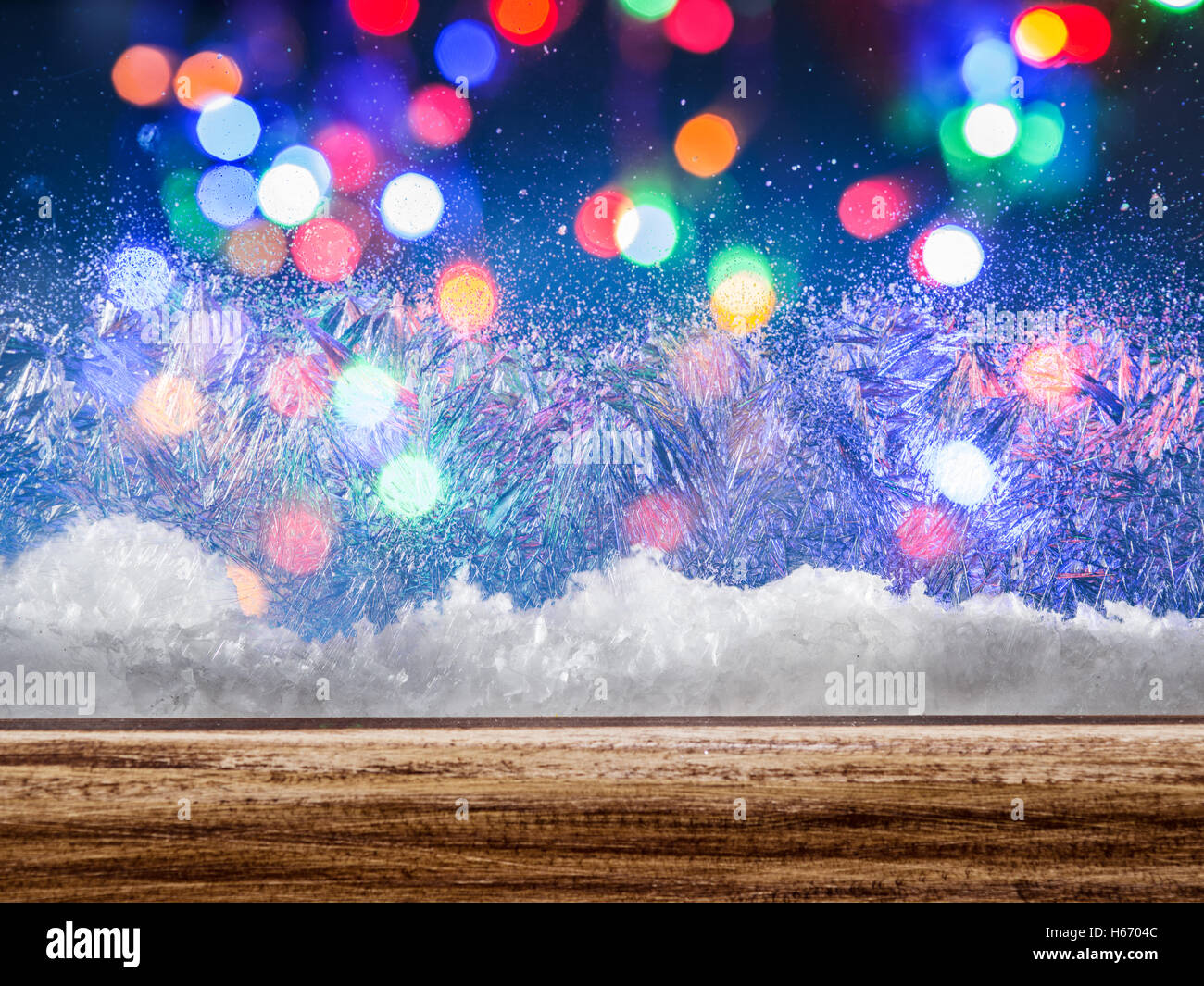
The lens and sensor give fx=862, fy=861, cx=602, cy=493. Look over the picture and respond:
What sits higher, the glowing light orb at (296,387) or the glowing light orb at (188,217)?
the glowing light orb at (188,217)

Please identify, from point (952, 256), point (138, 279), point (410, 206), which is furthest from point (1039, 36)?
point (138, 279)

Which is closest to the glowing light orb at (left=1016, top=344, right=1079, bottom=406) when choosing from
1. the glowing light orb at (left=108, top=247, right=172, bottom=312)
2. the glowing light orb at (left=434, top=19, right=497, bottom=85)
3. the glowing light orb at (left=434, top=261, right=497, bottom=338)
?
the glowing light orb at (left=434, top=261, right=497, bottom=338)

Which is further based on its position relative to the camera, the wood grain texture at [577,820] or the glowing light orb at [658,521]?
the glowing light orb at [658,521]

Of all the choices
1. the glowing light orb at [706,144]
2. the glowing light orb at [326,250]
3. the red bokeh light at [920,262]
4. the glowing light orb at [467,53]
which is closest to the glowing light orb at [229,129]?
the glowing light orb at [326,250]

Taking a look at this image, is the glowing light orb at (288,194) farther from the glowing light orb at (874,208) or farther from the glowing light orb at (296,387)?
the glowing light orb at (874,208)

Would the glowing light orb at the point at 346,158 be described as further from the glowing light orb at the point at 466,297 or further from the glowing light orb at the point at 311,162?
the glowing light orb at the point at 466,297

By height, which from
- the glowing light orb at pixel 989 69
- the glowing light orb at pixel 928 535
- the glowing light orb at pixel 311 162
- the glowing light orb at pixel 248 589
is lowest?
the glowing light orb at pixel 248 589
